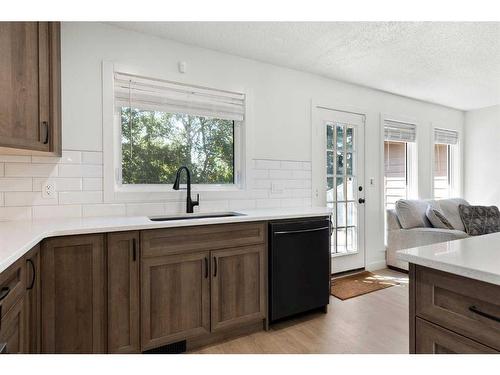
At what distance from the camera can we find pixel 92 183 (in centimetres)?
215

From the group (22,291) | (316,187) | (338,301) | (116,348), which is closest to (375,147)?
(316,187)

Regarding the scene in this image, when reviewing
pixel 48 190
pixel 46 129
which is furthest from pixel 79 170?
pixel 46 129

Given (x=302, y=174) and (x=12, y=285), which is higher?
(x=302, y=174)

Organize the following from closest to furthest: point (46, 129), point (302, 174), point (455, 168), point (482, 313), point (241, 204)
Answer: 1. point (482, 313)
2. point (46, 129)
3. point (241, 204)
4. point (302, 174)
5. point (455, 168)

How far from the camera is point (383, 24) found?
223cm

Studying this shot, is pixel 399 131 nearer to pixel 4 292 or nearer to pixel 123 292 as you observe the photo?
pixel 123 292

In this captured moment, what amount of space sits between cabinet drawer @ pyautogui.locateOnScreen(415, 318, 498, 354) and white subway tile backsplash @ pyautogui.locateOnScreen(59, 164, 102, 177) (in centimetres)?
218

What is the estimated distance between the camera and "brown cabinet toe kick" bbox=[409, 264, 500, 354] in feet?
2.79

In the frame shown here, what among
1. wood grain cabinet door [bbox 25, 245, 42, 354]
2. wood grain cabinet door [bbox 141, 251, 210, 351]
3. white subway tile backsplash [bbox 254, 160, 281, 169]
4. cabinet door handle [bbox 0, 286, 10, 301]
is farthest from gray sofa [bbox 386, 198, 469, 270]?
cabinet door handle [bbox 0, 286, 10, 301]

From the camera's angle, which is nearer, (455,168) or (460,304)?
(460,304)

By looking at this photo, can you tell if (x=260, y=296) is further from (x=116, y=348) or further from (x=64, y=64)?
(x=64, y=64)

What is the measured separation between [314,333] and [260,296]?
51cm

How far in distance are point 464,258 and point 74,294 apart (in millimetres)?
1848

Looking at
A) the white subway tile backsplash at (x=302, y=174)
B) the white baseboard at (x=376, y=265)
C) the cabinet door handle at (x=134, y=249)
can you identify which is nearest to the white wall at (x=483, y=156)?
the white baseboard at (x=376, y=265)
